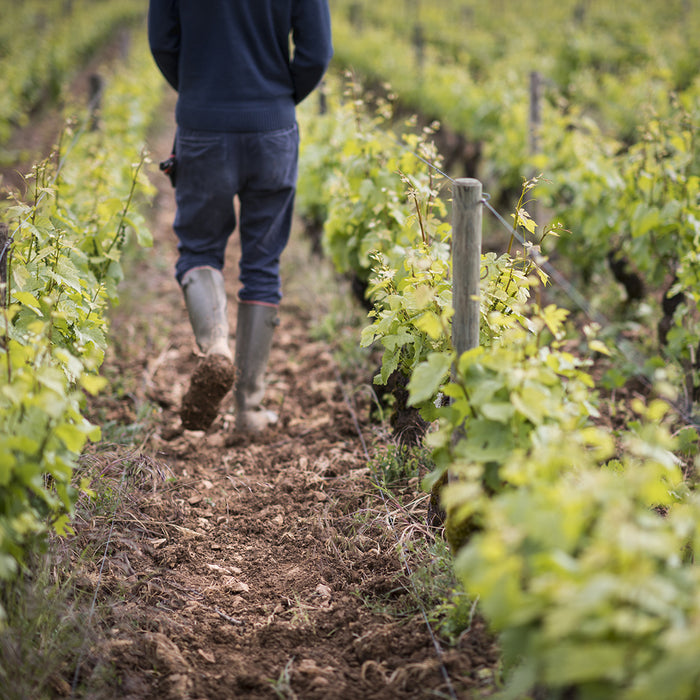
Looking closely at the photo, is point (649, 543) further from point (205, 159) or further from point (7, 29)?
point (7, 29)

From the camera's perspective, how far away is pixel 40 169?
2768mm

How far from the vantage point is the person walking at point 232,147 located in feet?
10.4

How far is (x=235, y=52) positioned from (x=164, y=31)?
1.10 feet

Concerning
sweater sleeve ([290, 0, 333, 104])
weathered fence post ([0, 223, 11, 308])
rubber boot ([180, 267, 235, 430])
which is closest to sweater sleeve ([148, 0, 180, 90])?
sweater sleeve ([290, 0, 333, 104])

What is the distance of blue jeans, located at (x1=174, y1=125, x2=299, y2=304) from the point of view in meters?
3.23

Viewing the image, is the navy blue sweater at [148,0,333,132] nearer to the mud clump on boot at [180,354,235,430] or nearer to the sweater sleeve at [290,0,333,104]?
the sweater sleeve at [290,0,333,104]

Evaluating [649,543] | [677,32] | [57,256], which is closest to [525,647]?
[649,543]

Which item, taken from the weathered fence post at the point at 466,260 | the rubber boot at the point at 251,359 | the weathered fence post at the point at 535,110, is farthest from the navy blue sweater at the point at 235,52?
the weathered fence post at the point at 535,110

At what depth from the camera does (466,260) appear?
2076mm

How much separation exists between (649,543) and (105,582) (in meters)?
1.76

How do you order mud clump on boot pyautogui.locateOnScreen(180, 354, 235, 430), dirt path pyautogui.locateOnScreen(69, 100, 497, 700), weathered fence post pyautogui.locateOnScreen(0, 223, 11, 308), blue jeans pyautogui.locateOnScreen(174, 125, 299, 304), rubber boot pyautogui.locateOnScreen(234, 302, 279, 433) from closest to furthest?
1. dirt path pyautogui.locateOnScreen(69, 100, 497, 700)
2. weathered fence post pyautogui.locateOnScreen(0, 223, 11, 308)
3. mud clump on boot pyautogui.locateOnScreen(180, 354, 235, 430)
4. blue jeans pyautogui.locateOnScreen(174, 125, 299, 304)
5. rubber boot pyautogui.locateOnScreen(234, 302, 279, 433)

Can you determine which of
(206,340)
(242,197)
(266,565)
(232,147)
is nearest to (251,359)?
(206,340)

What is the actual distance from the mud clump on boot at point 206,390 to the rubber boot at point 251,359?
23cm

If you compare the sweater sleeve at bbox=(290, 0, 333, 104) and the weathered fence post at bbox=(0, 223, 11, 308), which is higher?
the sweater sleeve at bbox=(290, 0, 333, 104)
